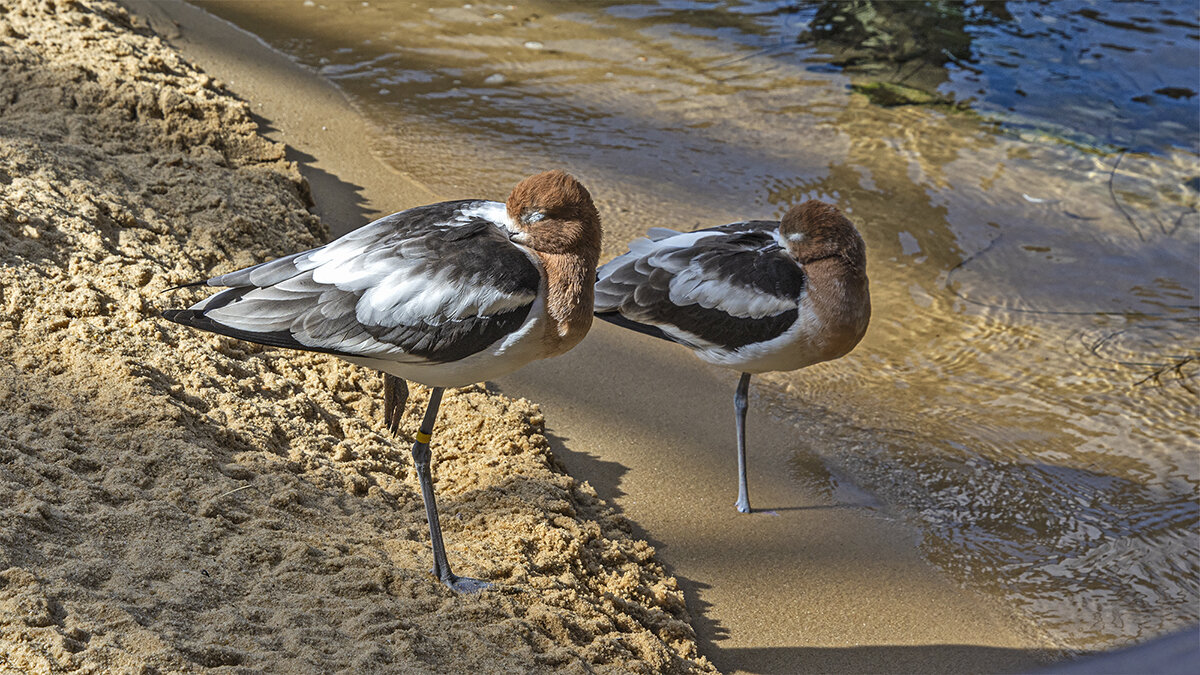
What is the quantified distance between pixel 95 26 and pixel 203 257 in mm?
3017

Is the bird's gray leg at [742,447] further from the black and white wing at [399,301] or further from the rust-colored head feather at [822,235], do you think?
the black and white wing at [399,301]

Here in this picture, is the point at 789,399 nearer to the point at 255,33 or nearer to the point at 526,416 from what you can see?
the point at 526,416

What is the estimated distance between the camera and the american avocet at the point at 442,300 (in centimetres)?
309

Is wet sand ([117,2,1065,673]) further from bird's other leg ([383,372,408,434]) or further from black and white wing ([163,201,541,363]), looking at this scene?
black and white wing ([163,201,541,363])

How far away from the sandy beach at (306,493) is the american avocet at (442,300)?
39 cm

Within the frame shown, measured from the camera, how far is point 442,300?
3080mm

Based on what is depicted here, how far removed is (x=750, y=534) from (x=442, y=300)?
190cm

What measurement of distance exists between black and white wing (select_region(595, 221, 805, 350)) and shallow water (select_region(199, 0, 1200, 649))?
2.99 ft

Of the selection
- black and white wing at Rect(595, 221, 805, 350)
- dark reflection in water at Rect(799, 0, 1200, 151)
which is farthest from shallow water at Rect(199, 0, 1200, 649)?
black and white wing at Rect(595, 221, 805, 350)

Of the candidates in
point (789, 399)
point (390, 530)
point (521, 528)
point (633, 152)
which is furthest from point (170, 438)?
point (633, 152)

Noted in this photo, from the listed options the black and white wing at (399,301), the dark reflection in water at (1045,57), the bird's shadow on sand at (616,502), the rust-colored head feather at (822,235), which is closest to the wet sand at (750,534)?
the bird's shadow on sand at (616,502)

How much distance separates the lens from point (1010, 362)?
573 cm

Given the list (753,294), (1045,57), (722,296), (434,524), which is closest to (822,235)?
(753,294)

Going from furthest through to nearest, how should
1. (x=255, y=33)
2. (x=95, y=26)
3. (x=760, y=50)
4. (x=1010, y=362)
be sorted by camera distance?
(x=760, y=50)
(x=255, y=33)
(x=95, y=26)
(x=1010, y=362)
